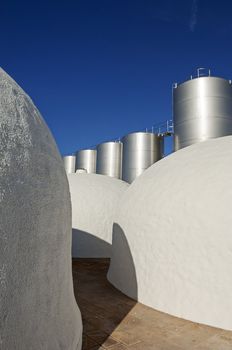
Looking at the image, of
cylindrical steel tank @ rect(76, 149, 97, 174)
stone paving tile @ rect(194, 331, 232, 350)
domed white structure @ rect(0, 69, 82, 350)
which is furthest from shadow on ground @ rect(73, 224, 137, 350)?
cylindrical steel tank @ rect(76, 149, 97, 174)

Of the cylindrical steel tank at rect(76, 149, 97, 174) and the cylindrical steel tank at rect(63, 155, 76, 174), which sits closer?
the cylindrical steel tank at rect(76, 149, 97, 174)

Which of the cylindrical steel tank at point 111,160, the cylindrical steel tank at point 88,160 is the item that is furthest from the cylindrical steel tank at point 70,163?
the cylindrical steel tank at point 111,160

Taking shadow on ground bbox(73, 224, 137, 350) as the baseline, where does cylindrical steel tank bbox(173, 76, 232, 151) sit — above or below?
above

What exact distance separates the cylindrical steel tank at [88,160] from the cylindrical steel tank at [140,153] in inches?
359

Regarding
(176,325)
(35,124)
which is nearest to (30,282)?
(35,124)

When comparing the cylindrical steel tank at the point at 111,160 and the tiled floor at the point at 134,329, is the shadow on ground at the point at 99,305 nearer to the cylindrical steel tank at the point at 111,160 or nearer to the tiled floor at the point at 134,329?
the tiled floor at the point at 134,329

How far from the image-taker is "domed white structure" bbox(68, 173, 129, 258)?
13.9 meters

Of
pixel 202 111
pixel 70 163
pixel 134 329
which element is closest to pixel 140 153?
pixel 202 111

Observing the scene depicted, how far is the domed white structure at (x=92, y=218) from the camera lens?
1387cm

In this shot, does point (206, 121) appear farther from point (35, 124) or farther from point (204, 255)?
point (35, 124)

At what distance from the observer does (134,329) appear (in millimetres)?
6020

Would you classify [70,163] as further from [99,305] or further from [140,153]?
[99,305]

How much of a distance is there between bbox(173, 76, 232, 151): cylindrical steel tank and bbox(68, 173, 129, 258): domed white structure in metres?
6.23

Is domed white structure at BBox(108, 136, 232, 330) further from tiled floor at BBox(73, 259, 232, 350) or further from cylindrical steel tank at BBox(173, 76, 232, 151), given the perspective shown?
cylindrical steel tank at BBox(173, 76, 232, 151)
